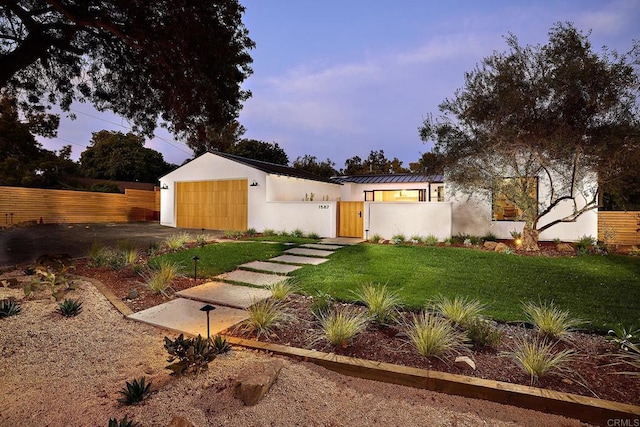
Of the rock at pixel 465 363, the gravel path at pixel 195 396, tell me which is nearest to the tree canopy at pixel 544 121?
the rock at pixel 465 363

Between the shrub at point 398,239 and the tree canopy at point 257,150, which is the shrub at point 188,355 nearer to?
the shrub at point 398,239

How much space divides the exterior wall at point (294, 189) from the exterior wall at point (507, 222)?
23.0ft

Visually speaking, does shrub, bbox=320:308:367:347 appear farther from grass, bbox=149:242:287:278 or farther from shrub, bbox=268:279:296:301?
grass, bbox=149:242:287:278

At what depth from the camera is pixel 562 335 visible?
3.53 meters

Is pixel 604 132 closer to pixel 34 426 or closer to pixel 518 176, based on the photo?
pixel 518 176

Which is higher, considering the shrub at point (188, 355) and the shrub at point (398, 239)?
the shrub at point (398, 239)

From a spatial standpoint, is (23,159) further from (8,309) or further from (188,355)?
(188,355)

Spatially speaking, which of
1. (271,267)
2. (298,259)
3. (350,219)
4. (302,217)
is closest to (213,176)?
(302,217)

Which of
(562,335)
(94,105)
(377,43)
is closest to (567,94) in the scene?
(562,335)

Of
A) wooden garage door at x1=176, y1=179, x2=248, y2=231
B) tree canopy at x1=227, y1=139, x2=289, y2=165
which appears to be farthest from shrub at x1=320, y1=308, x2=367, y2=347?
tree canopy at x1=227, y1=139, x2=289, y2=165

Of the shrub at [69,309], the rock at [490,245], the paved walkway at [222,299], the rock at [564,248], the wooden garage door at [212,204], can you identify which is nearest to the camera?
the paved walkway at [222,299]

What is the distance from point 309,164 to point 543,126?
29.6 m

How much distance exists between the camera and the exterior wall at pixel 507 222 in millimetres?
10680

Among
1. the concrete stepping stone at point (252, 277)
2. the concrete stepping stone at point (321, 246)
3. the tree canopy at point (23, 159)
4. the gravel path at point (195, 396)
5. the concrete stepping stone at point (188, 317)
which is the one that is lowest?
the gravel path at point (195, 396)
